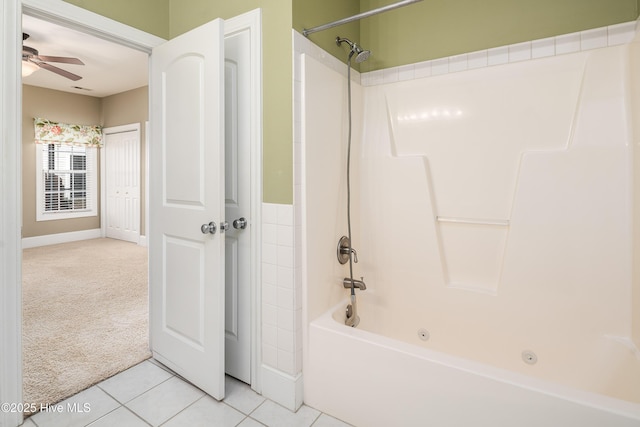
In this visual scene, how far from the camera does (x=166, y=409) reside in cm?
173

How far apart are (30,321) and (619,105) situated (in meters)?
4.13

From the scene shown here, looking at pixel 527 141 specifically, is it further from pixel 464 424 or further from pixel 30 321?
pixel 30 321

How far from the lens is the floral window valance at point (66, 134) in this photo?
5.61 metres

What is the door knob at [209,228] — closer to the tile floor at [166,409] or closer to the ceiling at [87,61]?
the tile floor at [166,409]

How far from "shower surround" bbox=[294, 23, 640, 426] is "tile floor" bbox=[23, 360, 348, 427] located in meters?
0.20

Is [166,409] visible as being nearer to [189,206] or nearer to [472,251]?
[189,206]

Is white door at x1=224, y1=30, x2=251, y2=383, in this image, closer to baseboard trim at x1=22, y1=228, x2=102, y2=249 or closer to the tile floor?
the tile floor

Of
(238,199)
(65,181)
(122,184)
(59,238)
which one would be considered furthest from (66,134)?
(238,199)

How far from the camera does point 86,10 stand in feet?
5.74

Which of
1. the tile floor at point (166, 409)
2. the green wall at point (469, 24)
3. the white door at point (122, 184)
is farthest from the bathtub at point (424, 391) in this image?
the white door at point (122, 184)

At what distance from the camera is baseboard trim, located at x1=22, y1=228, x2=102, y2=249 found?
561cm

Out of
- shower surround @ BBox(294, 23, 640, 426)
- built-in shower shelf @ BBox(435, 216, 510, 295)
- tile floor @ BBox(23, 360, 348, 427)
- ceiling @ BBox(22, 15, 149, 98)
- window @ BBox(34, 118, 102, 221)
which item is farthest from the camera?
window @ BBox(34, 118, 102, 221)

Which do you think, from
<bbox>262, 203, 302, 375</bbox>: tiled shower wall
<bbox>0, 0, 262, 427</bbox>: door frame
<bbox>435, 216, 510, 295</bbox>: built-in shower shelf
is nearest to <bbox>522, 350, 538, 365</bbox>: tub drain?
<bbox>435, 216, 510, 295</bbox>: built-in shower shelf

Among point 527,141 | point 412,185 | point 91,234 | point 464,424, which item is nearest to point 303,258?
point 412,185
